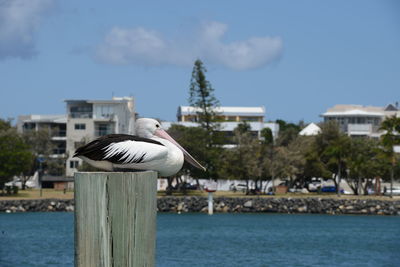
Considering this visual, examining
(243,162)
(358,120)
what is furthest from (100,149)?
(358,120)

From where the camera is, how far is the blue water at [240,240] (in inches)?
1147

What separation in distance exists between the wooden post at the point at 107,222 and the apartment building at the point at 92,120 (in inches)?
3002

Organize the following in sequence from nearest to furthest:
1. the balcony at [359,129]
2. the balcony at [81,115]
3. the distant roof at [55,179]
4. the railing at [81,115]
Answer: the distant roof at [55,179] < the balcony at [81,115] < the railing at [81,115] < the balcony at [359,129]

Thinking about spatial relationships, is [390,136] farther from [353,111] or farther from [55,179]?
[353,111]

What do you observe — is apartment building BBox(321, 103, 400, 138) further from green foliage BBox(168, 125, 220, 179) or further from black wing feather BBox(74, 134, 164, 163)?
black wing feather BBox(74, 134, 164, 163)

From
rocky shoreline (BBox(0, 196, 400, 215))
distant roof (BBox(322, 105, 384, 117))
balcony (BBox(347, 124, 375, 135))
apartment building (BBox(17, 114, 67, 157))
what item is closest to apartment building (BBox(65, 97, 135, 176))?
apartment building (BBox(17, 114, 67, 157))

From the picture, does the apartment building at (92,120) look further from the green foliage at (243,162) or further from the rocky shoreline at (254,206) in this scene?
the rocky shoreline at (254,206)

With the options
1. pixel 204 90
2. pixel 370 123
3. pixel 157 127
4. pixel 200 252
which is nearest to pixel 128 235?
pixel 157 127

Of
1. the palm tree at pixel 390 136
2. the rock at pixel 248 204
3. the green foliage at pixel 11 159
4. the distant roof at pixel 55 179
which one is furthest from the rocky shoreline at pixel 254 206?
the distant roof at pixel 55 179

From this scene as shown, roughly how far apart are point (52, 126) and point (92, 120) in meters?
7.29

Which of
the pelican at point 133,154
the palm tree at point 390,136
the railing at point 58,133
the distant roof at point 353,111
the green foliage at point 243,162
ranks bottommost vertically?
the pelican at point 133,154

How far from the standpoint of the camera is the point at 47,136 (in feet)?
265

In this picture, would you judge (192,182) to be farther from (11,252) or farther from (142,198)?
(142,198)

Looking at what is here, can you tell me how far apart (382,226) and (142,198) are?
45.4 m
